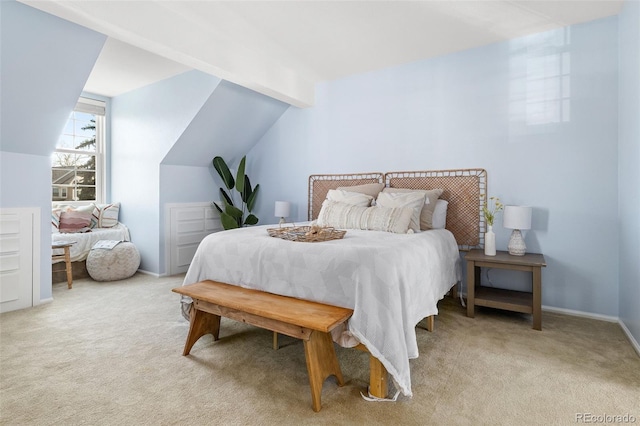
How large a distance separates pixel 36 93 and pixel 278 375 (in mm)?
3004

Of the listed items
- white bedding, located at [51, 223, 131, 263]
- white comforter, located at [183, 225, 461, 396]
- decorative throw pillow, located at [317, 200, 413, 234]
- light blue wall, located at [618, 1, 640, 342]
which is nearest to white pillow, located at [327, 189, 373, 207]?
decorative throw pillow, located at [317, 200, 413, 234]

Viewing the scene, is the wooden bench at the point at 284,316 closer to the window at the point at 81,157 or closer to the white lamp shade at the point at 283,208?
the white lamp shade at the point at 283,208

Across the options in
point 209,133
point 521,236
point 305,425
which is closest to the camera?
point 305,425

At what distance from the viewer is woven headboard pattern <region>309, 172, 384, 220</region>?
4070mm

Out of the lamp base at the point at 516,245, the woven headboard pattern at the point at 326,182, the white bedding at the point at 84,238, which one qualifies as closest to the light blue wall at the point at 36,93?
the white bedding at the point at 84,238

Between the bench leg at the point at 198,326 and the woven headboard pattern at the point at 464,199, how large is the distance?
A: 2.53 meters

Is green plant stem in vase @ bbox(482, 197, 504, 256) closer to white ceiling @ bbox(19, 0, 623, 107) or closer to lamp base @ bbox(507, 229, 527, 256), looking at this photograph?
lamp base @ bbox(507, 229, 527, 256)

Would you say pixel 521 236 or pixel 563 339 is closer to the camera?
pixel 563 339

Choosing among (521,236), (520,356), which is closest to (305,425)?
(520,356)

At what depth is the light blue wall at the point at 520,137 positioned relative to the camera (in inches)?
113

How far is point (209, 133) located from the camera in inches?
176

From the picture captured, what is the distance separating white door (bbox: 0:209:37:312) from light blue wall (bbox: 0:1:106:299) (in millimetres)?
96

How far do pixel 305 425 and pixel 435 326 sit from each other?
156cm

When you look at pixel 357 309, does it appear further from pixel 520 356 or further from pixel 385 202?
pixel 385 202
